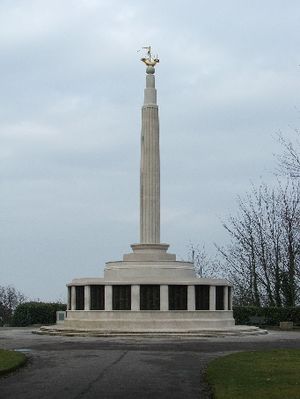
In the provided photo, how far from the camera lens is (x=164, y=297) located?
3497cm

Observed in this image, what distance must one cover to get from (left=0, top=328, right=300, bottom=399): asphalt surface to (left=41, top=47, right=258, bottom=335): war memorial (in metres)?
5.62

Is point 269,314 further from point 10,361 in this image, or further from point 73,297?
point 10,361

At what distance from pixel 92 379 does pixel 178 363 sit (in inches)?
170

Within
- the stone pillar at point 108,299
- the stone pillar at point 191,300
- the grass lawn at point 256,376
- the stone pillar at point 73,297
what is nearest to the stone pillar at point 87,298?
the stone pillar at point 108,299

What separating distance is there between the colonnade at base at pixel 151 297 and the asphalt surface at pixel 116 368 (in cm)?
606

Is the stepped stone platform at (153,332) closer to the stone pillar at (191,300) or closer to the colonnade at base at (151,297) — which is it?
the stone pillar at (191,300)

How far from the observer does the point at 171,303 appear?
35.1 m

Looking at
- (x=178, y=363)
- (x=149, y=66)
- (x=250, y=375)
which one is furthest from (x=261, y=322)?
(x=250, y=375)

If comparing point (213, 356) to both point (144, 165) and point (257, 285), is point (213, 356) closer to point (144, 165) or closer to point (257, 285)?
point (144, 165)

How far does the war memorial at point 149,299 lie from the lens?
113 feet

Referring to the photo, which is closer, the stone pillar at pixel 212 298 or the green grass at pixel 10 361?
the green grass at pixel 10 361

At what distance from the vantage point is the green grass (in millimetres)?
16881

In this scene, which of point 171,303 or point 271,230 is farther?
point 271,230

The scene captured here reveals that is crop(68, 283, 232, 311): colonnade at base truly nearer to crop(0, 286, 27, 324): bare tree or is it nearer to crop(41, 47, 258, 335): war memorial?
crop(41, 47, 258, 335): war memorial
